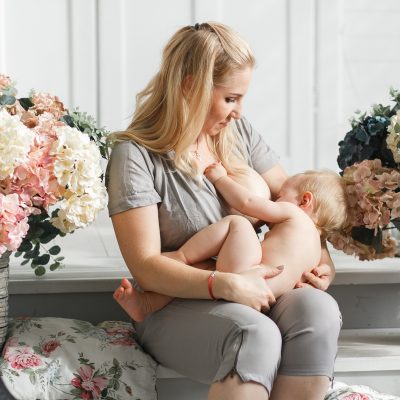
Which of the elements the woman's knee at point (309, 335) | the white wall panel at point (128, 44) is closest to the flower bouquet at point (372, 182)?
the woman's knee at point (309, 335)

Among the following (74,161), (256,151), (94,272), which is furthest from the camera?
(94,272)

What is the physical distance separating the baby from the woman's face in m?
0.14

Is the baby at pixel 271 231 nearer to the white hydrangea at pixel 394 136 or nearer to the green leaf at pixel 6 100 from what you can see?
the white hydrangea at pixel 394 136

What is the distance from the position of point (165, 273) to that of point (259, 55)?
164 centimetres

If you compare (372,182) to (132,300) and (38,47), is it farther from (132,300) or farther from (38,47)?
(38,47)

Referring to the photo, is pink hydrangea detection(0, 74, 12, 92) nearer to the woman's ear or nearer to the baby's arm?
the woman's ear

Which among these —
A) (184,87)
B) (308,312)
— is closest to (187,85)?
(184,87)

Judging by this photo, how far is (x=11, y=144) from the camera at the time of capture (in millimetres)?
2137

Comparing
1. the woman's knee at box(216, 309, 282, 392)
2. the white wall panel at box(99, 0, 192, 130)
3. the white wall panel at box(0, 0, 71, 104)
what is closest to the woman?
the woman's knee at box(216, 309, 282, 392)

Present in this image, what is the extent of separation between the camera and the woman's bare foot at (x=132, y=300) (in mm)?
2332

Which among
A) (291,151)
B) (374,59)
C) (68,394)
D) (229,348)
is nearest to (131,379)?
(68,394)

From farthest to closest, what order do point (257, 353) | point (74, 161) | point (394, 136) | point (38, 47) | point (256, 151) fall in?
point (38, 47) < point (256, 151) < point (394, 136) < point (74, 161) < point (257, 353)

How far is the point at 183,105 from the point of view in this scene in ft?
8.08

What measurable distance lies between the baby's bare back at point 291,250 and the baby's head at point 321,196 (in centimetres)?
5
